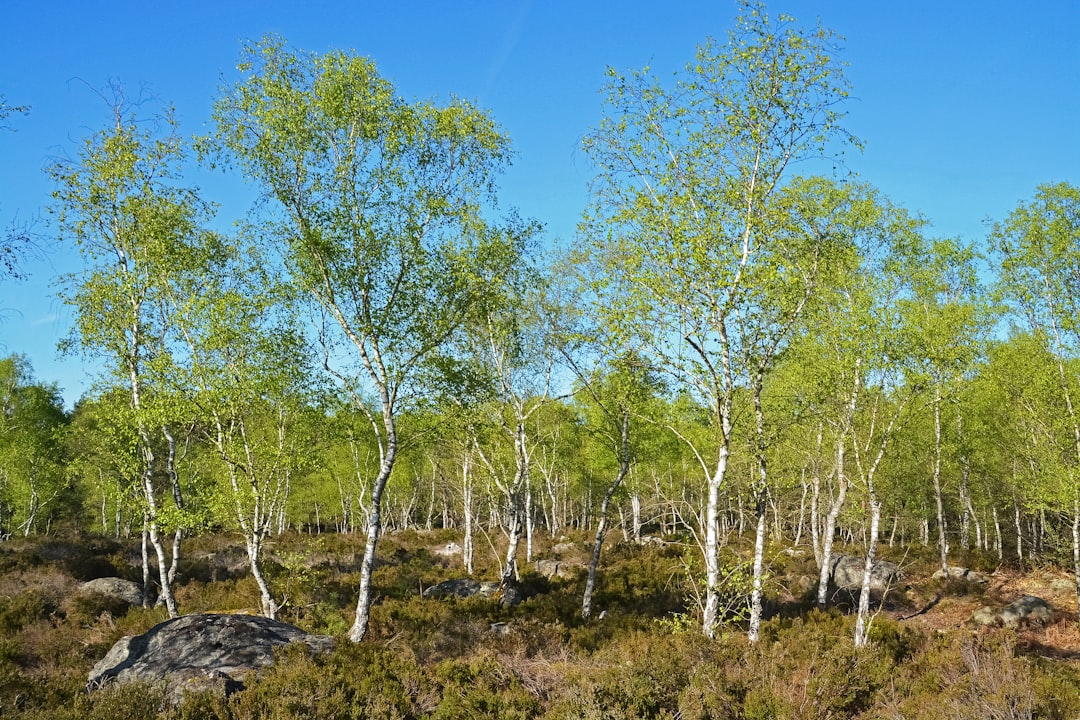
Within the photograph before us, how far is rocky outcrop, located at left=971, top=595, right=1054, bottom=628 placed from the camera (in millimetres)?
19719

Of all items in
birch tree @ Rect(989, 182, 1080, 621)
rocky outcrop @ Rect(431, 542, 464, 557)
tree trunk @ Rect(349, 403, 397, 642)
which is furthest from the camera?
rocky outcrop @ Rect(431, 542, 464, 557)

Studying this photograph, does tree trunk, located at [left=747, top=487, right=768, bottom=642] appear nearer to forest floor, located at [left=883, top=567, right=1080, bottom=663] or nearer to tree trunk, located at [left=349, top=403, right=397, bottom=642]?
tree trunk, located at [left=349, top=403, right=397, bottom=642]

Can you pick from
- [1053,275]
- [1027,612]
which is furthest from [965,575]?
[1053,275]

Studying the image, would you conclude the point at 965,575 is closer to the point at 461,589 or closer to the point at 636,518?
the point at 636,518

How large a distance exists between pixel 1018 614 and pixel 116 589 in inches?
1089

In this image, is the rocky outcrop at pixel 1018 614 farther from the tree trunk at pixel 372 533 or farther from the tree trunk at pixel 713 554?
the tree trunk at pixel 372 533

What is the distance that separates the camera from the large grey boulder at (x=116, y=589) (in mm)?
18438

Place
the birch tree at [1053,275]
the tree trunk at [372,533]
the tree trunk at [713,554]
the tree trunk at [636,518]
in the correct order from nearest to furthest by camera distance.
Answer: the tree trunk at [713,554]
the tree trunk at [372,533]
the birch tree at [1053,275]
the tree trunk at [636,518]

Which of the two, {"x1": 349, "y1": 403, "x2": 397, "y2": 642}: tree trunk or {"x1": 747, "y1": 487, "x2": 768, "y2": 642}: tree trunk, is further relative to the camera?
{"x1": 349, "y1": 403, "x2": 397, "y2": 642}: tree trunk

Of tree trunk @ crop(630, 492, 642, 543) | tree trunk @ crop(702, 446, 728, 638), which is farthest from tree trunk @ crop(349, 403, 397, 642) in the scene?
tree trunk @ crop(630, 492, 642, 543)

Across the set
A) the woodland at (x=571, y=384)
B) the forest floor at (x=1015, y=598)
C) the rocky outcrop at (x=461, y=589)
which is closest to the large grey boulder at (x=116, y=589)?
the woodland at (x=571, y=384)

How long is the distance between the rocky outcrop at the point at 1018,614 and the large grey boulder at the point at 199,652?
2012cm

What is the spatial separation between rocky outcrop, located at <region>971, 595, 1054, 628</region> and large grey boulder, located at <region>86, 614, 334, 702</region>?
2012 centimetres

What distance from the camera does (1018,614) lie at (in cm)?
2002
